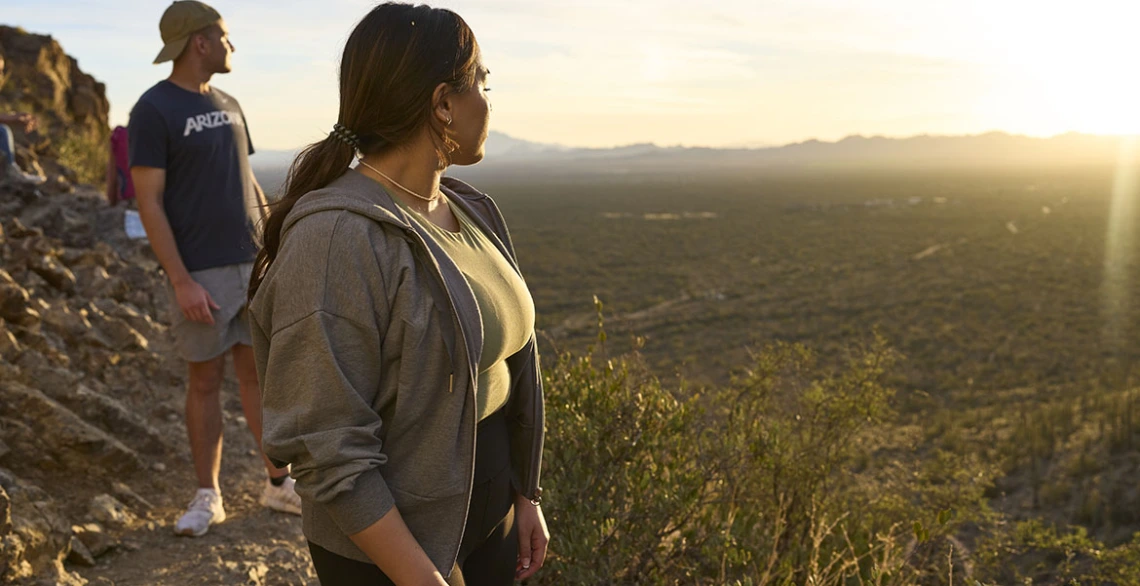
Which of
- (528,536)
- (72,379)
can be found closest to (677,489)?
(528,536)

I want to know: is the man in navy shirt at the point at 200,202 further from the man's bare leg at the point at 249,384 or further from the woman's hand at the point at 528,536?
the woman's hand at the point at 528,536

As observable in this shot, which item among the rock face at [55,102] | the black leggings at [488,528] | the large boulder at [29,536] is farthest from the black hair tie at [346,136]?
the rock face at [55,102]

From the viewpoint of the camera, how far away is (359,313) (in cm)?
121

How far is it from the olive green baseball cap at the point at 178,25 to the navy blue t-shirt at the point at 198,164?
0.11m

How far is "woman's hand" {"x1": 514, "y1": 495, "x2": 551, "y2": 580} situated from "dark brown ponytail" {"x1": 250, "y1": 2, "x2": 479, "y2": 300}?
0.72m

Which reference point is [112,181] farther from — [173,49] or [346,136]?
[346,136]

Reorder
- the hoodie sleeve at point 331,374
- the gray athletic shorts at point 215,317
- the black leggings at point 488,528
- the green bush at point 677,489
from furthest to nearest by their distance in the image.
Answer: the gray athletic shorts at point 215,317 < the green bush at point 677,489 < the black leggings at point 488,528 < the hoodie sleeve at point 331,374

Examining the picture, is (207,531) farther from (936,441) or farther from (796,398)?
(936,441)

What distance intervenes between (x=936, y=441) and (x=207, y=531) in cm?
1037

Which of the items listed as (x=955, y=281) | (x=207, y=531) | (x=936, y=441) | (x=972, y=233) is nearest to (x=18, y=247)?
(x=207, y=531)

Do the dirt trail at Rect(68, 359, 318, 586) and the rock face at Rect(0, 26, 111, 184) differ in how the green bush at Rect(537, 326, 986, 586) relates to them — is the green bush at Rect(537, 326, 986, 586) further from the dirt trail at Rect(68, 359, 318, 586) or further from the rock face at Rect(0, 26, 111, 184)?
the rock face at Rect(0, 26, 111, 184)

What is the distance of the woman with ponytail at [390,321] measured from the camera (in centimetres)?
121

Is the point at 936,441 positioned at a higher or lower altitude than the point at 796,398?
lower

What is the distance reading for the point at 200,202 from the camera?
2918 millimetres
